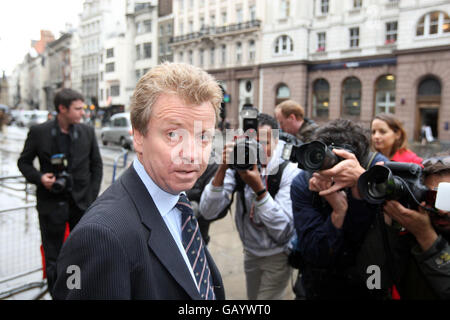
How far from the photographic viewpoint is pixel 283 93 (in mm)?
25625

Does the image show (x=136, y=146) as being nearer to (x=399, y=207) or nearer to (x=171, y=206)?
(x=171, y=206)

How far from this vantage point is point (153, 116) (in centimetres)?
95

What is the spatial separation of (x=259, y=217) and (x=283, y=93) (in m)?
24.6

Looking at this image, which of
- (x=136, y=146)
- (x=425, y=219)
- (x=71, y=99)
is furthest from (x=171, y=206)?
(x=71, y=99)

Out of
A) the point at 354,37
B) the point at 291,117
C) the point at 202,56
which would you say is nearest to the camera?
the point at 291,117

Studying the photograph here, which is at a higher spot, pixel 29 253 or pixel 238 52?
pixel 238 52

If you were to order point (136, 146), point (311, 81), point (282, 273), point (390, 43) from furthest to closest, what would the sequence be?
point (311, 81) → point (390, 43) → point (282, 273) → point (136, 146)

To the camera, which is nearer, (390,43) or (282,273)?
(282,273)

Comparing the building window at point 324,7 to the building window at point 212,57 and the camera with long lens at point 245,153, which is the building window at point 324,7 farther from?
the camera with long lens at point 245,153

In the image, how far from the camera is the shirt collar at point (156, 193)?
1015 mm

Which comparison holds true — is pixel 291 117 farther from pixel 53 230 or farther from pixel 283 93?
pixel 283 93

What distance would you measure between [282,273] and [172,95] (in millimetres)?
1799

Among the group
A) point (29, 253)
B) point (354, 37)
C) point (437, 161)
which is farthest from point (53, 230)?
point (354, 37)

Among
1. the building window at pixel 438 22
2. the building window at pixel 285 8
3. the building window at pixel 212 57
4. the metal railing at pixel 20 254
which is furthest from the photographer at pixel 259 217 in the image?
the building window at pixel 212 57
